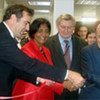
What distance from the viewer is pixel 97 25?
8.85ft

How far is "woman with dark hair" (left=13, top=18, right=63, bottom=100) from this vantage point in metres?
2.71

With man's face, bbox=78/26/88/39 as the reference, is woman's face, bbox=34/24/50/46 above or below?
above

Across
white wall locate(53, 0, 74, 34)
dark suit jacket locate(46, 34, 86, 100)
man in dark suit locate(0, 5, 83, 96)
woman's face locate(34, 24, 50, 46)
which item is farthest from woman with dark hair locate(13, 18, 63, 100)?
white wall locate(53, 0, 74, 34)

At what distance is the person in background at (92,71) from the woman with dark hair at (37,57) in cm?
29

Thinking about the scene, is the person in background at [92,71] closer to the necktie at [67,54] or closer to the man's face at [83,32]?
the necktie at [67,54]

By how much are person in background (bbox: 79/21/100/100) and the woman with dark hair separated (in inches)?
11.5

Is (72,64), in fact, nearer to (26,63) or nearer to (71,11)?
(26,63)

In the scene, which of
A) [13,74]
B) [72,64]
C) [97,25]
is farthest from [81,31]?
[13,74]

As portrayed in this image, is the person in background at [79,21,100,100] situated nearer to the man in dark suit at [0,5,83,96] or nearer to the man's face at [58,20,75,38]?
the man in dark suit at [0,5,83,96]

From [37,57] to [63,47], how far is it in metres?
0.58

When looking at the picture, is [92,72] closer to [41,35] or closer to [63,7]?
[41,35]

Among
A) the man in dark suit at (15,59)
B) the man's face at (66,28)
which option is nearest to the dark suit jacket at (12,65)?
the man in dark suit at (15,59)

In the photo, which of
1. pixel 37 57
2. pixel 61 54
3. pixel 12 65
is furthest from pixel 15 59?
pixel 61 54

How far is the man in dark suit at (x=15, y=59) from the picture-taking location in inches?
78.7
